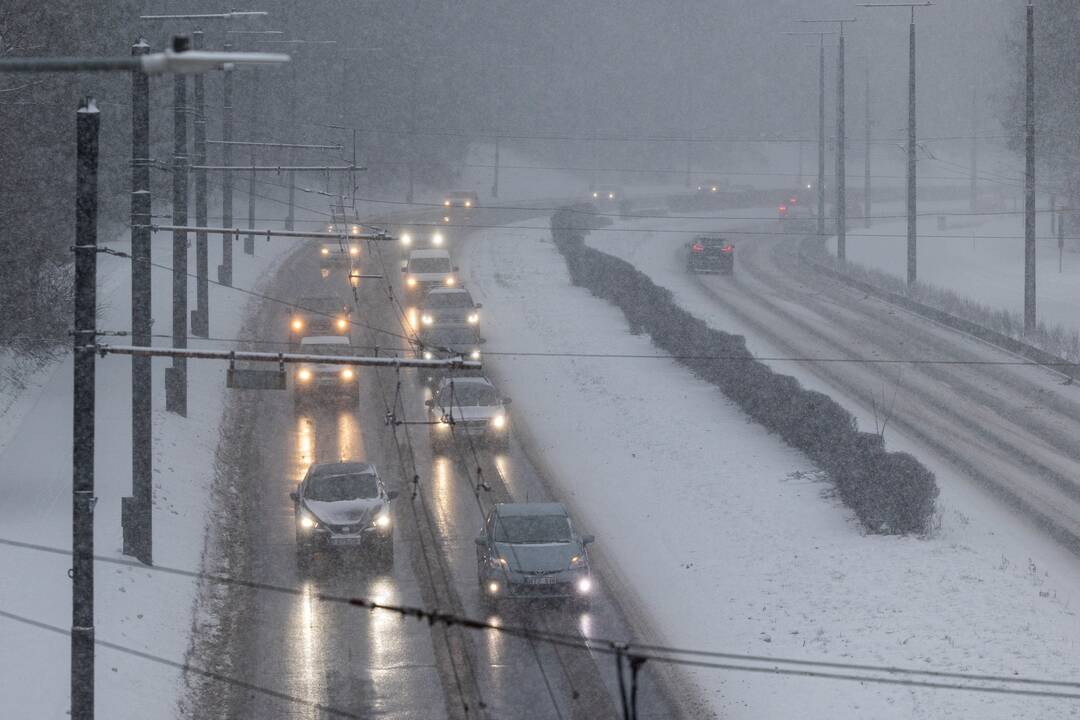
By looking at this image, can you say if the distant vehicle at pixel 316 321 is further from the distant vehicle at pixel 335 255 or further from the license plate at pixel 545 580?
the license plate at pixel 545 580

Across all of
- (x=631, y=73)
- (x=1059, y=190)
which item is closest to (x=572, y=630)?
(x=1059, y=190)

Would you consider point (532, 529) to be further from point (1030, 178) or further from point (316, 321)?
point (1030, 178)

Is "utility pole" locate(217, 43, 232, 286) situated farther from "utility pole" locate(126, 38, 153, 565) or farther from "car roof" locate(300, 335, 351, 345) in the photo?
"utility pole" locate(126, 38, 153, 565)

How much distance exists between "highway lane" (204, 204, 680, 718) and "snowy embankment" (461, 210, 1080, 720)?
1.36 meters

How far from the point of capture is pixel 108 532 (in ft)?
74.7

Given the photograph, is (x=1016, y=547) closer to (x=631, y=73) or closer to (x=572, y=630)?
(x=572, y=630)

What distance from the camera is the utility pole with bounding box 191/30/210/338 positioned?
31172mm

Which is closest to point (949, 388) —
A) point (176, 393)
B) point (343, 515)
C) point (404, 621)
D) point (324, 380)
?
point (324, 380)

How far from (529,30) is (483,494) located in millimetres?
123892

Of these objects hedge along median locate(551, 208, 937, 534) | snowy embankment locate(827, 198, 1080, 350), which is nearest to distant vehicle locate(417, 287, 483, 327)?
hedge along median locate(551, 208, 937, 534)

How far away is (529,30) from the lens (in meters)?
146

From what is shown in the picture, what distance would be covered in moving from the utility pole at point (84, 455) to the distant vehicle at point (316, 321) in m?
23.4

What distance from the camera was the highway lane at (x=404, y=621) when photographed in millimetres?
17641

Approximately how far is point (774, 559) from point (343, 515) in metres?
7.08
